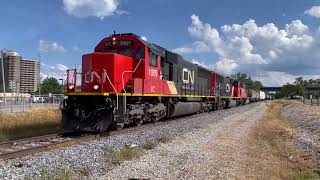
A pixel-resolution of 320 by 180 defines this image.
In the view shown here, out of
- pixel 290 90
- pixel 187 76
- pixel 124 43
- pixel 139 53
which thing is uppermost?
pixel 290 90

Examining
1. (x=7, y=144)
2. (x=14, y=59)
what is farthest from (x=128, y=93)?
(x=14, y=59)

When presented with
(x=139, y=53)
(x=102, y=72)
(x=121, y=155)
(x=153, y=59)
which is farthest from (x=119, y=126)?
(x=121, y=155)

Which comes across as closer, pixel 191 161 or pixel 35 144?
pixel 191 161

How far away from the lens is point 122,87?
54.9 feet

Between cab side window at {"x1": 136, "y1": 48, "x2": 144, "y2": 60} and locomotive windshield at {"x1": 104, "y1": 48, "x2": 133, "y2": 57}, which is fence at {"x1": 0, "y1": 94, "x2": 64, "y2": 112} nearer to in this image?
locomotive windshield at {"x1": 104, "y1": 48, "x2": 133, "y2": 57}

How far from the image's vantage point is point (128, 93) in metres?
16.6

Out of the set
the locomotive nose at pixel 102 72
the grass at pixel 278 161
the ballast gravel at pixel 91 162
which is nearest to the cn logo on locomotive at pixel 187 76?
the locomotive nose at pixel 102 72

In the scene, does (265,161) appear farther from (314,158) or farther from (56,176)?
(56,176)

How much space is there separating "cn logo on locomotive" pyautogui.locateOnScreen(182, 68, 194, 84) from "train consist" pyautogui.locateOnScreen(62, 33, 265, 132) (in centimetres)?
158

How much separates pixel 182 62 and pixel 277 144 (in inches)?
441

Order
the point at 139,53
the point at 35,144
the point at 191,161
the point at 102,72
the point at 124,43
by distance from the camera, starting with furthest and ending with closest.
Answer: the point at 124,43 → the point at 139,53 → the point at 102,72 → the point at 35,144 → the point at 191,161

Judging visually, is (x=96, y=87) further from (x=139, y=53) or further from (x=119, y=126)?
(x=139, y=53)

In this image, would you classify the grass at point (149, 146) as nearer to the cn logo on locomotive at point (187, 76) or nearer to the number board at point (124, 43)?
the number board at point (124, 43)

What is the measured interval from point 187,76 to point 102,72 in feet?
34.4
